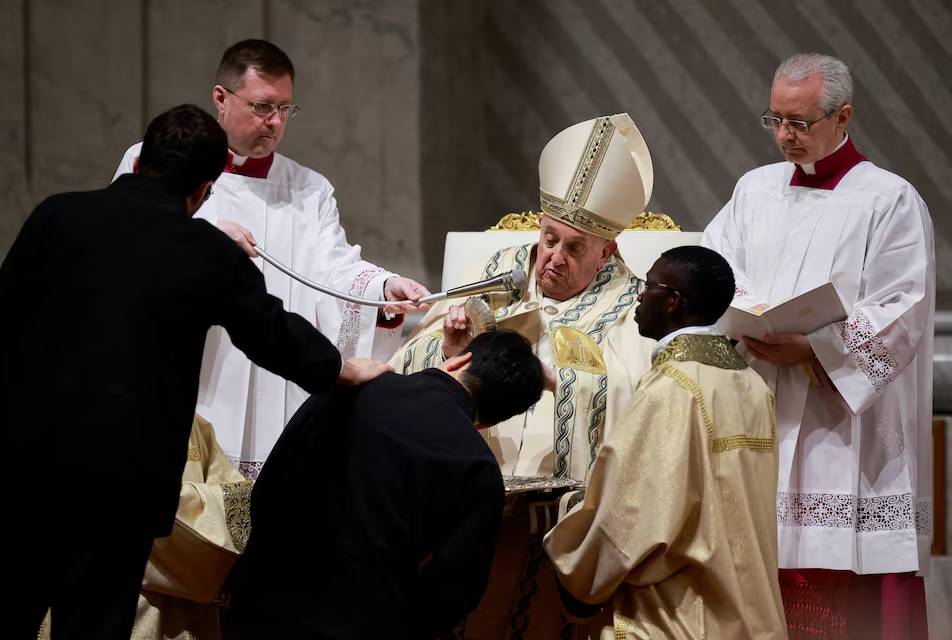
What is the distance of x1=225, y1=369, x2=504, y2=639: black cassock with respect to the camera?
2.73 meters

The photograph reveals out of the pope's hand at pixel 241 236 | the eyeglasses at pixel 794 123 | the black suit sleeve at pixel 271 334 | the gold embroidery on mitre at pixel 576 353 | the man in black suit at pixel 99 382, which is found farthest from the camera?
the eyeglasses at pixel 794 123

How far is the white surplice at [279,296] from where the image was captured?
175 inches

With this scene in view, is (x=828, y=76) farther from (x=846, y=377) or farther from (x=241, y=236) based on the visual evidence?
(x=241, y=236)

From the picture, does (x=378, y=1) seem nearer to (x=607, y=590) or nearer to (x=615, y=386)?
(x=615, y=386)

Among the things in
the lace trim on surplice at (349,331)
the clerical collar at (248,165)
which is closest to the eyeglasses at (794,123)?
the lace trim on surplice at (349,331)

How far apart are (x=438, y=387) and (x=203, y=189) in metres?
0.61

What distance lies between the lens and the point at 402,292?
168 inches

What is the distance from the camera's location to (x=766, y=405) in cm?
314

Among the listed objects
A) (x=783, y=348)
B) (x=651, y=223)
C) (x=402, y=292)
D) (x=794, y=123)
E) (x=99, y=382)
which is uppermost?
(x=794, y=123)

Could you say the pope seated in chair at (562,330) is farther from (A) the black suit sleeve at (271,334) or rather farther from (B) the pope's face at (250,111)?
(A) the black suit sleeve at (271,334)

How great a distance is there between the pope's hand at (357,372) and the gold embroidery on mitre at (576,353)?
1088 mm

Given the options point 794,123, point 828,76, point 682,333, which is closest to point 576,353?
point 682,333

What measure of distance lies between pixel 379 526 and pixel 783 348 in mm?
1509

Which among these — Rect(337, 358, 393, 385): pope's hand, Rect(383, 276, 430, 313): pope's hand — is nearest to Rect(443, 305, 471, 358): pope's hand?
Rect(383, 276, 430, 313): pope's hand
